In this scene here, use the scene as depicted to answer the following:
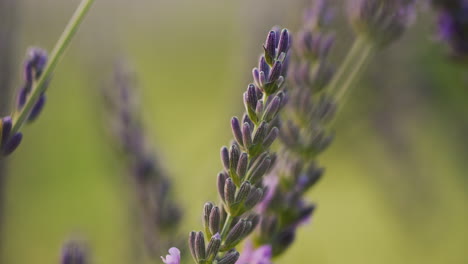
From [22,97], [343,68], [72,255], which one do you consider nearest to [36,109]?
[22,97]

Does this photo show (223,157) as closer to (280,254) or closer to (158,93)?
(280,254)

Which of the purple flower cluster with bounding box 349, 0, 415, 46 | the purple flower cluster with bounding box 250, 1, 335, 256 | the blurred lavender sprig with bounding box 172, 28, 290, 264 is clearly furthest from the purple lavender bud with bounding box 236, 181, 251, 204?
the purple flower cluster with bounding box 349, 0, 415, 46

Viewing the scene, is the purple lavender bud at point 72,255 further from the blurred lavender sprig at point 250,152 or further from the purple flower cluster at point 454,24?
the purple flower cluster at point 454,24

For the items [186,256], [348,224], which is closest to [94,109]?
[186,256]

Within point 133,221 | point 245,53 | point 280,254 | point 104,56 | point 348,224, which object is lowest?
point 348,224

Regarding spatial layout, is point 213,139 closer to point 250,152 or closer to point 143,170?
point 143,170

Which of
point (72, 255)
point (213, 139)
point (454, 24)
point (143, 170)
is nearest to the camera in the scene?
point (72, 255)
